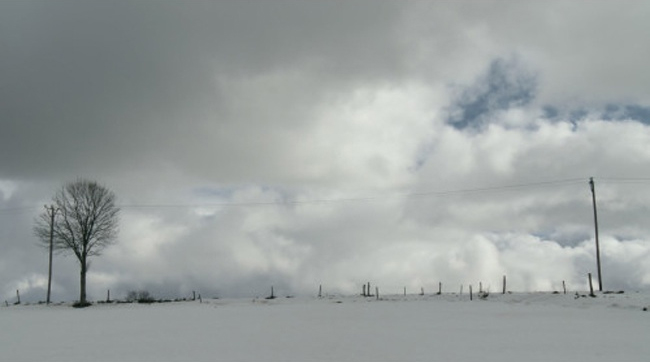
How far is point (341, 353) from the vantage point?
19281 millimetres

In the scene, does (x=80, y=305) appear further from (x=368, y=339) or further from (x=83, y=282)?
(x=368, y=339)

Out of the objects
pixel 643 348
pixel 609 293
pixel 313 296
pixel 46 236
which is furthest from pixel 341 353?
pixel 46 236

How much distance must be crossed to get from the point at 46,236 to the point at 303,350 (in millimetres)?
61851

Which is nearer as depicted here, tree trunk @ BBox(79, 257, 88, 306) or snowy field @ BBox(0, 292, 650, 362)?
snowy field @ BBox(0, 292, 650, 362)

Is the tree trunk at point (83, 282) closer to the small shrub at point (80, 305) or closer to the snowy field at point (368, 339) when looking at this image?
the small shrub at point (80, 305)

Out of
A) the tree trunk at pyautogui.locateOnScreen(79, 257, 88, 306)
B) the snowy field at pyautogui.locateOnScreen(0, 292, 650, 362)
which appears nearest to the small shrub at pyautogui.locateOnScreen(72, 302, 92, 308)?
the tree trunk at pyautogui.locateOnScreen(79, 257, 88, 306)

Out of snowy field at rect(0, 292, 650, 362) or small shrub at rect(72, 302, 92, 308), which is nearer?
snowy field at rect(0, 292, 650, 362)

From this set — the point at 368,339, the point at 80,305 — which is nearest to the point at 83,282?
the point at 80,305

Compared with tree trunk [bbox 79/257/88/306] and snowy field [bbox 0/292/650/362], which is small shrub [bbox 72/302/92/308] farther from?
snowy field [bbox 0/292/650/362]

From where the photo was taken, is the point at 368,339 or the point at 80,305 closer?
the point at 368,339

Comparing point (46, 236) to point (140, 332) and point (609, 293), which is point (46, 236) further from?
point (609, 293)

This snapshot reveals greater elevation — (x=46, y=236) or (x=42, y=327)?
(x=46, y=236)

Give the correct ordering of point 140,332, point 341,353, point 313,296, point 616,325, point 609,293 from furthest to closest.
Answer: point 313,296 → point 609,293 → point 616,325 → point 140,332 → point 341,353

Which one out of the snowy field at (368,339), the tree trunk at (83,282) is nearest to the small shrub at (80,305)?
the tree trunk at (83,282)
